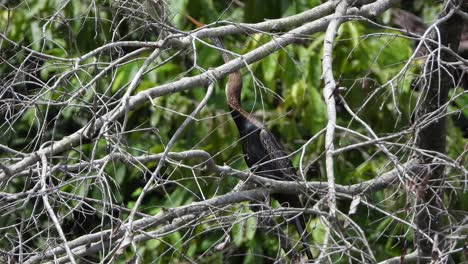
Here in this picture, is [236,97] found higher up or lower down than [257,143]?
higher up

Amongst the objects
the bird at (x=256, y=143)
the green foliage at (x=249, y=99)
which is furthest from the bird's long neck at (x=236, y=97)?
the green foliage at (x=249, y=99)

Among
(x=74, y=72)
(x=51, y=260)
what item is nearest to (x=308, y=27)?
(x=74, y=72)

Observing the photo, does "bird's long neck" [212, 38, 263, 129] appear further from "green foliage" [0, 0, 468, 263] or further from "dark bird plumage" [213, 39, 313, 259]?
"green foliage" [0, 0, 468, 263]

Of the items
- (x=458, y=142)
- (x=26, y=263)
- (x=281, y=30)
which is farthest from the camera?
(x=458, y=142)

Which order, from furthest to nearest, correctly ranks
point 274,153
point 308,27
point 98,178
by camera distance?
point 274,153 < point 308,27 < point 98,178

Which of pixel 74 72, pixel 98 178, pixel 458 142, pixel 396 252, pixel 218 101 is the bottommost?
pixel 396 252

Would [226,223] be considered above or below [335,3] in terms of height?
below

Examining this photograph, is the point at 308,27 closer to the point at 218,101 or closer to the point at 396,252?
the point at 218,101

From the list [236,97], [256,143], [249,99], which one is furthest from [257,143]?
[249,99]

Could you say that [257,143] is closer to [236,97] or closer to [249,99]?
[236,97]

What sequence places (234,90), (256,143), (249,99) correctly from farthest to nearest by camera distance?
(249,99)
(256,143)
(234,90)

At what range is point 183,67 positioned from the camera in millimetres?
4828

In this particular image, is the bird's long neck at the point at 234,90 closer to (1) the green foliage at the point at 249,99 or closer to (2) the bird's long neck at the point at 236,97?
(2) the bird's long neck at the point at 236,97

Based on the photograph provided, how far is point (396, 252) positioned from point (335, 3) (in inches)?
69.6
